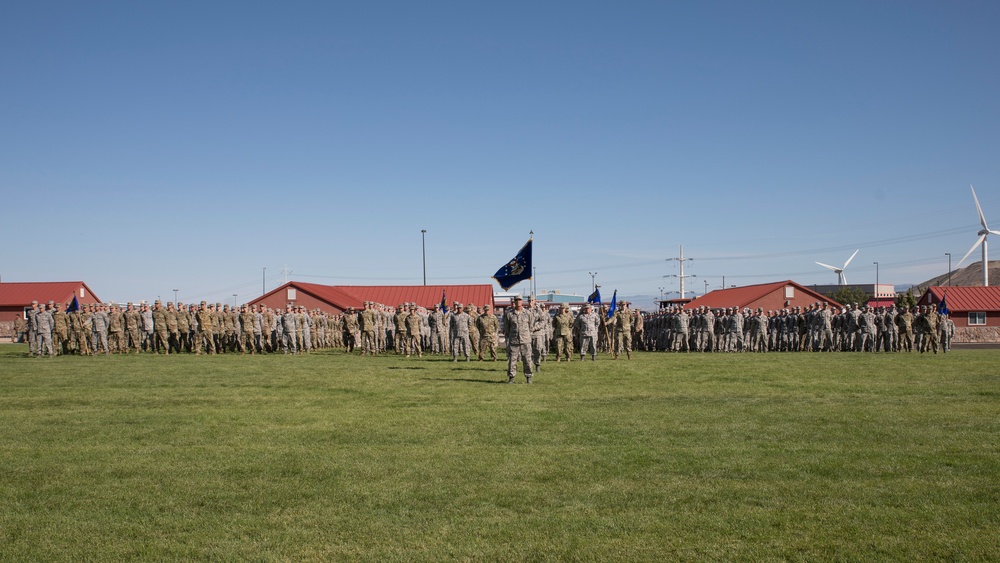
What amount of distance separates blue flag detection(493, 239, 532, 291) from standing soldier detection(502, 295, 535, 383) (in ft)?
26.8

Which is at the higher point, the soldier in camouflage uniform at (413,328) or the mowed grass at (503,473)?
the soldier in camouflage uniform at (413,328)

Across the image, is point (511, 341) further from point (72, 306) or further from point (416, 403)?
point (72, 306)

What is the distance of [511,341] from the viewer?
17.6 m

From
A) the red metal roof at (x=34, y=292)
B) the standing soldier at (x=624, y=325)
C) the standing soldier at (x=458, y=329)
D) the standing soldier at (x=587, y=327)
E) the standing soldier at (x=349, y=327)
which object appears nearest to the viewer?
the standing soldier at (x=458, y=329)

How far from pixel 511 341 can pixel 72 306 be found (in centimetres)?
2235

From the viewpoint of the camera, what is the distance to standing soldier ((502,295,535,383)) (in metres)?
17.3

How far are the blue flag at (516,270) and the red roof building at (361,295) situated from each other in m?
27.9

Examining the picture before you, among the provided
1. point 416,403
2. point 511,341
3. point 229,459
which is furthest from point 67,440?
point 511,341

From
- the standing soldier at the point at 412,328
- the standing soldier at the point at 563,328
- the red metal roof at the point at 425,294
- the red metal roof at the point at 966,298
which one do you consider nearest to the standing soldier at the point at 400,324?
the standing soldier at the point at 412,328

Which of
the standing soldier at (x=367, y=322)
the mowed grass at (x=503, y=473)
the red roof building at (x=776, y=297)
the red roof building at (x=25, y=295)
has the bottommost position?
the mowed grass at (x=503, y=473)

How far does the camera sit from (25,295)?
61500mm

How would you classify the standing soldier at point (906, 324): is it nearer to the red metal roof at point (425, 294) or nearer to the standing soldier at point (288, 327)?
the standing soldier at point (288, 327)

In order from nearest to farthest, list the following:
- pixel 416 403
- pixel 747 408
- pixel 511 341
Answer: pixel 747 408 < pixel 416 403 < pixel 511 341

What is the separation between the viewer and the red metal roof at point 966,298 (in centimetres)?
5009
